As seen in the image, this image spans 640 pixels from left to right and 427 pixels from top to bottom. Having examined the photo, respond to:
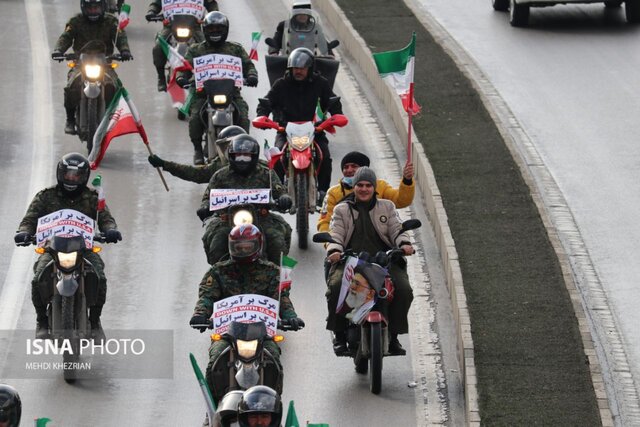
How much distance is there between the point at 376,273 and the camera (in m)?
16.3

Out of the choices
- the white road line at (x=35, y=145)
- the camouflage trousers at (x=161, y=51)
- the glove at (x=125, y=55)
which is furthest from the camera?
the camouflage trousers at (x=161, y=51)

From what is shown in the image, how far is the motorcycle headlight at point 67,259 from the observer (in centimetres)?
1606

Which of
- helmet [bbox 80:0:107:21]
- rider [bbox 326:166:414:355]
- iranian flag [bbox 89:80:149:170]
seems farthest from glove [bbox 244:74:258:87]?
rider [bbox 326:166:414:355]

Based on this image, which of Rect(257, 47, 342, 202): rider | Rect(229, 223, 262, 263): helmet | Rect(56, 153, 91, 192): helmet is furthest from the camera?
Rect(257, 47, 342, 202): rider

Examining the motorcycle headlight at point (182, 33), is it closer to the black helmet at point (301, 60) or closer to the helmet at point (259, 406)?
the black helmet at point (301, 60)

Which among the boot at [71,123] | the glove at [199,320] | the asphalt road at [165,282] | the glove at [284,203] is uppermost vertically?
the glove at [284,203]

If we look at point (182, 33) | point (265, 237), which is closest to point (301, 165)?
point (265, 237)

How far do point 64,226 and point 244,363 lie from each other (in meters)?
3.27

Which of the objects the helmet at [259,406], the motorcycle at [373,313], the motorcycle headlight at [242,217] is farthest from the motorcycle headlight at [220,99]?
the helmet at [259,406]

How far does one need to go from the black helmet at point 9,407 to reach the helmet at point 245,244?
351 cm

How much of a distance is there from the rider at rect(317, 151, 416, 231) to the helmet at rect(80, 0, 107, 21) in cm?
835

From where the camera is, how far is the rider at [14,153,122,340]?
54.1 feet

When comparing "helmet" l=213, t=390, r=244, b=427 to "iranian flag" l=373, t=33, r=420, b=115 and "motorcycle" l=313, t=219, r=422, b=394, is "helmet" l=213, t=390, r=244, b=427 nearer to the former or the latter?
"motorcycle" l=313, t=219, r=422, b=394

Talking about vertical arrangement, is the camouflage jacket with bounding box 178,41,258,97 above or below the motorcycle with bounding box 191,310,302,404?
above
